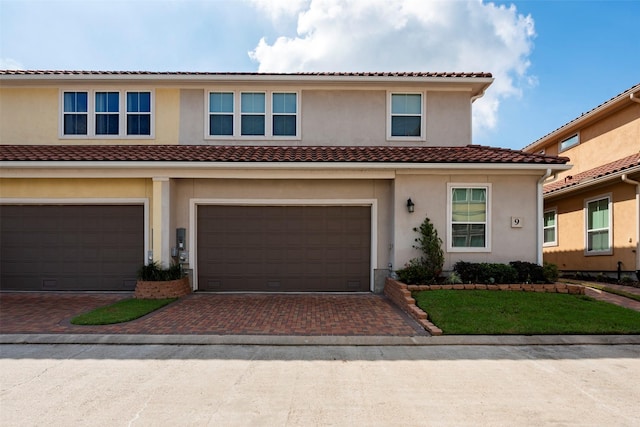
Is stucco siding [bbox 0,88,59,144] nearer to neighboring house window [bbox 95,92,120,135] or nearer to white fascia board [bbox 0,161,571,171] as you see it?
neighboring house window [bbox 95,92,120,135]

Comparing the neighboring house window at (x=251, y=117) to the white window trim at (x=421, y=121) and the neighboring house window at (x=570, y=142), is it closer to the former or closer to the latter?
the white window trim at (x=421, y=121)

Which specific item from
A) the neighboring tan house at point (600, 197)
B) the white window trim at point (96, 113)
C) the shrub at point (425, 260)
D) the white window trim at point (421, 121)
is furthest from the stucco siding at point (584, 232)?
the white window trim at point (96, 113)

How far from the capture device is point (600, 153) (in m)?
15.0

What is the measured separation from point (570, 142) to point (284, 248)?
14273 mm

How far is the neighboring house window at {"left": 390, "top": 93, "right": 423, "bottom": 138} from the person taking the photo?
1177 centimetres

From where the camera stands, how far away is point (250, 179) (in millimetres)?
10664

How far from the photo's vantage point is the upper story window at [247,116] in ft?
38.3

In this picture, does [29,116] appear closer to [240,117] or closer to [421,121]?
[240,117]

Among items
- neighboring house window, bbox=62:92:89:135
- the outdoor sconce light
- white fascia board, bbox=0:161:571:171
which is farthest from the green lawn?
neighboring house window, bbox=62:92:89:135

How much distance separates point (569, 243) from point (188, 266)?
13802mm

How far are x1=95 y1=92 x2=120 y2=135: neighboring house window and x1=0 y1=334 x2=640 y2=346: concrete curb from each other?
6939 mm

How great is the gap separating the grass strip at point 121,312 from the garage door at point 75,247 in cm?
162
